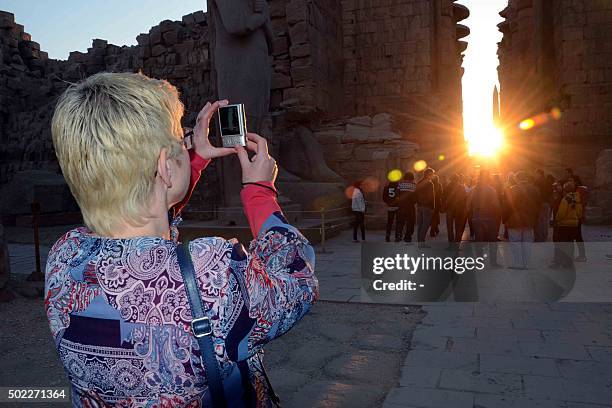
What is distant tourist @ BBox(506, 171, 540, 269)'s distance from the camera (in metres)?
6.54

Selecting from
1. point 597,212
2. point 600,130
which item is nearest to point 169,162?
point 597,212

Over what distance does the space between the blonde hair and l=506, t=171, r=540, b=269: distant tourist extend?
20.7 feet

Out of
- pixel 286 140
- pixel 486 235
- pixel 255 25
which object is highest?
pixel 255 25

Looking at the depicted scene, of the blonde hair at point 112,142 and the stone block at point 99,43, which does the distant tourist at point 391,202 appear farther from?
the stone block at point 99,43

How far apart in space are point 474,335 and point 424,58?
1383 centimetres

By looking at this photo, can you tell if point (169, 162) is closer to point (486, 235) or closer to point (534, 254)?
point (486, 235)

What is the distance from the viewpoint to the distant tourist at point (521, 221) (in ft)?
21.5

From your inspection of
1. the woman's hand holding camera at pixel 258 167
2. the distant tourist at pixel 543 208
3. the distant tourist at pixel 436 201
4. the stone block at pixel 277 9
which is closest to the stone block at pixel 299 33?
the stone block at pixel 277 9

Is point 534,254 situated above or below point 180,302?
below

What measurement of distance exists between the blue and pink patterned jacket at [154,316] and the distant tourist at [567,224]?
6564 mm

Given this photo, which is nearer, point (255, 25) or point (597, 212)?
point (255, 25)

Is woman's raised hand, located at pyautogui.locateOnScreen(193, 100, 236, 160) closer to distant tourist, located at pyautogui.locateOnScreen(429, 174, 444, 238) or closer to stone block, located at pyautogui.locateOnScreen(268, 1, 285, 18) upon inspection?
distant tourist, located at pyautogui.locateOnScreen(429, 174, 444, 238)

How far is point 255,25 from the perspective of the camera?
8.28 meters

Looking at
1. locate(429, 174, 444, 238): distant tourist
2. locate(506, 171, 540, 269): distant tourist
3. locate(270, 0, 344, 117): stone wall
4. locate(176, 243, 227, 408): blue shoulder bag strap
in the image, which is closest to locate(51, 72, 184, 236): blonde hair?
locate(176, 243, 227, 408): blue shoulder bag strap
